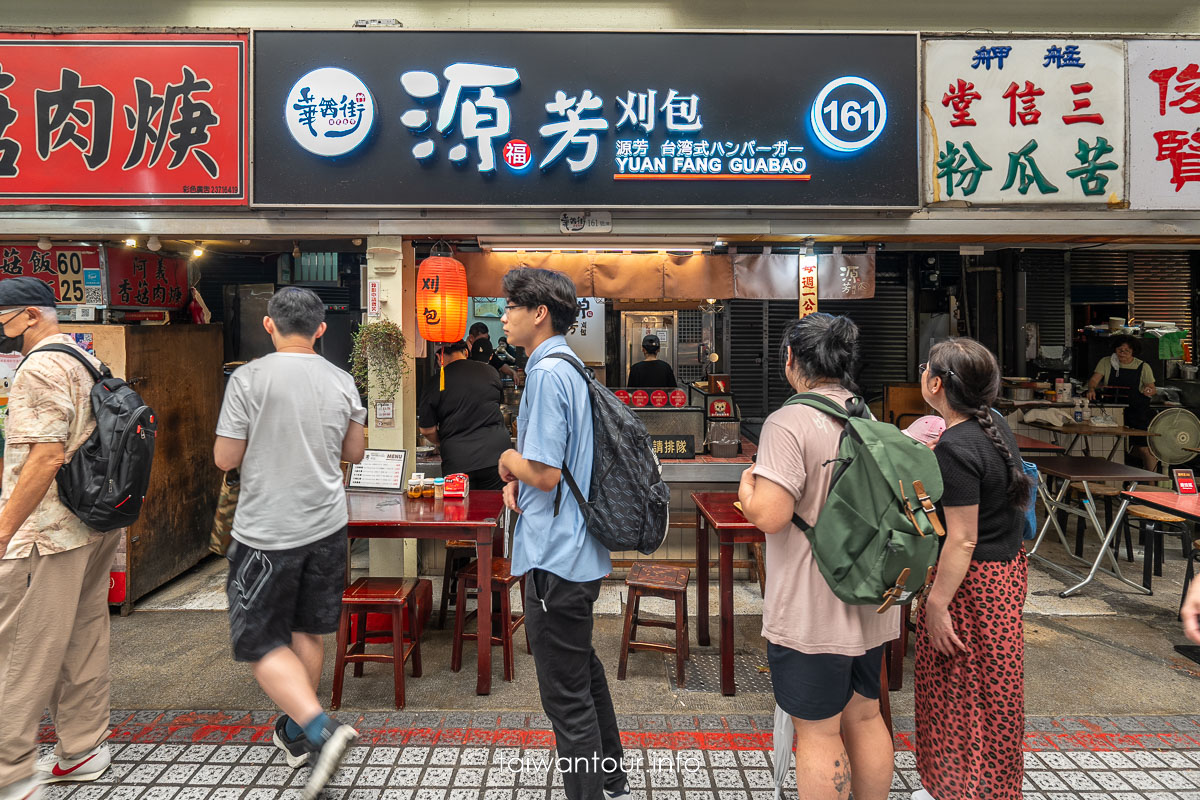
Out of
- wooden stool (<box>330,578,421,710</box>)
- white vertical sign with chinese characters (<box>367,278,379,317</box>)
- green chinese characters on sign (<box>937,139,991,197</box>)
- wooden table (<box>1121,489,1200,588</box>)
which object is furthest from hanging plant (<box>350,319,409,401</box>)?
wooden table (<box>1121,489,1200,588</box>)

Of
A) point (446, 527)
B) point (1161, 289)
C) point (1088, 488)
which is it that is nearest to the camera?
point (446, 527)

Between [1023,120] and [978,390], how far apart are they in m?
4.31

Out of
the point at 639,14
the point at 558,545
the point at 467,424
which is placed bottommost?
the point at 558,545

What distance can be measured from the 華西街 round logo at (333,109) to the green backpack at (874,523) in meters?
5.04

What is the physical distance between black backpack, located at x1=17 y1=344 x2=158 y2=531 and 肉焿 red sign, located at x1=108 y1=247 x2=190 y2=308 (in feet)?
11.0

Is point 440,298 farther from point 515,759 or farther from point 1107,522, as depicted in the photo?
point 1107,522

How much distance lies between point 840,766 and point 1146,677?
12.2ft

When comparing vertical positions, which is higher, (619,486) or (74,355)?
(74,355)

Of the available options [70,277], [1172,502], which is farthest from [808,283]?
[70,277]

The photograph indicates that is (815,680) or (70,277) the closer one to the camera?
(815,680)

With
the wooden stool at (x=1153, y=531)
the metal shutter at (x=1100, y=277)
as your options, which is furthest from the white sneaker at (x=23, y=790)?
the metal shutter at (x=1100, y=277)

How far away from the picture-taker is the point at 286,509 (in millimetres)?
3441

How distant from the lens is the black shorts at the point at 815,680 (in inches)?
108

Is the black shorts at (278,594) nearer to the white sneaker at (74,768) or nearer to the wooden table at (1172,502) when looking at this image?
the white sneaker at (74,768)
